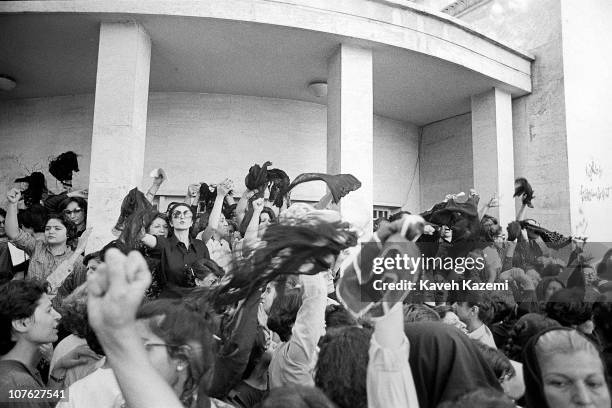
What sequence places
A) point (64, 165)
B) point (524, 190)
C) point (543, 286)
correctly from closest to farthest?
point (543, 286), point (524, 190), point (64, 165)

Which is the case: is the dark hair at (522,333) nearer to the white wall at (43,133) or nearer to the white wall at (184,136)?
the white wall at (184,136)

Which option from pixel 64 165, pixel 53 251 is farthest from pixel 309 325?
pixel 64 165

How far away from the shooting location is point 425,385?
1519 millimetres

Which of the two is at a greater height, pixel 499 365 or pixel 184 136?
pixel 184 136

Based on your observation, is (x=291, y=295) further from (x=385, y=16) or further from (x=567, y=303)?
(x=385, y=16)

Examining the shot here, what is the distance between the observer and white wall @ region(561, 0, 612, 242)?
9125mm

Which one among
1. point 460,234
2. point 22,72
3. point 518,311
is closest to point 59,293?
point 518,311

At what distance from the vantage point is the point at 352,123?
7.59 meters

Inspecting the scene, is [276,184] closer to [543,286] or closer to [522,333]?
[543,286]

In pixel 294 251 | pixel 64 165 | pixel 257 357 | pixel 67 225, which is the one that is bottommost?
pixel 257 357

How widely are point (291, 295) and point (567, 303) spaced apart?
1.75 metres

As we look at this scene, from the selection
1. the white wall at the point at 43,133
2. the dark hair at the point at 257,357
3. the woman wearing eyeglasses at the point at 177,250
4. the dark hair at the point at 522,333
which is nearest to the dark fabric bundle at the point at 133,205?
the woman wearing eyeglasses at the point at 177,250

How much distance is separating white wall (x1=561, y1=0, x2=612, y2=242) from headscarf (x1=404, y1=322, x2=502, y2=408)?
8612 millimetres

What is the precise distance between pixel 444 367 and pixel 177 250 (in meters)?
3.20
